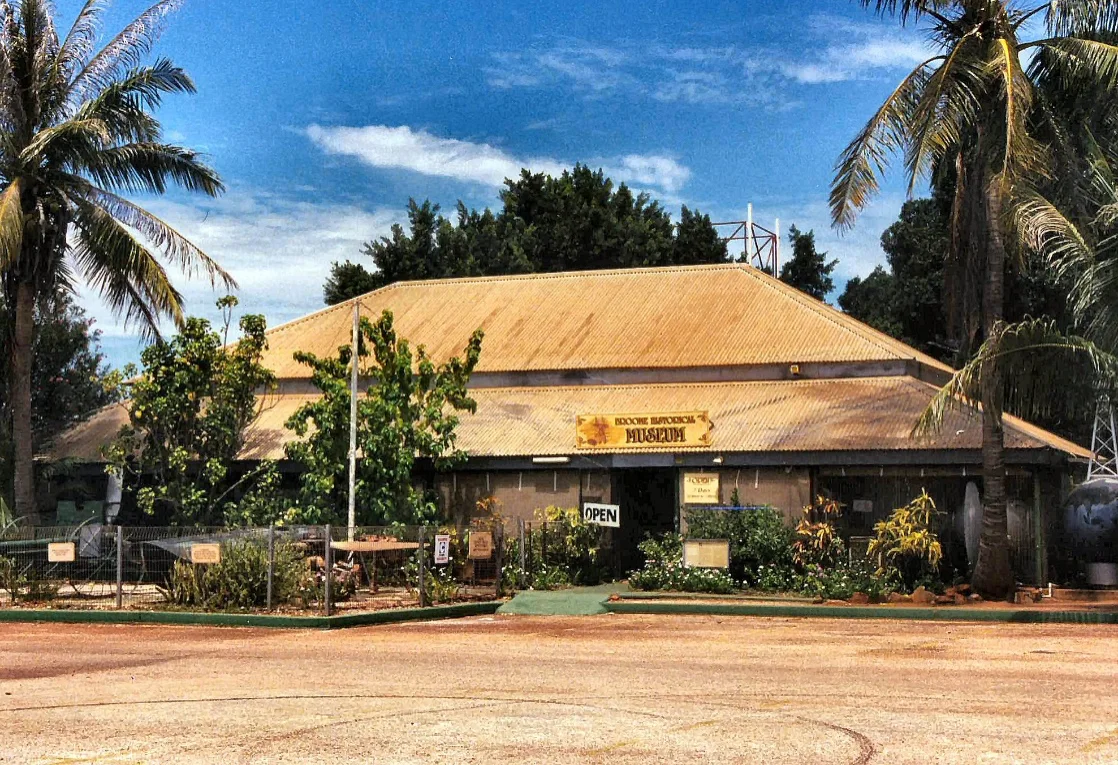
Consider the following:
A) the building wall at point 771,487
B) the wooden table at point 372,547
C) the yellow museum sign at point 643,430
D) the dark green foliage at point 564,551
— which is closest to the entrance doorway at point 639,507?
the yellow museum sign at point 643,430

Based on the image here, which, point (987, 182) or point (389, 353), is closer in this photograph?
point (987, 182)

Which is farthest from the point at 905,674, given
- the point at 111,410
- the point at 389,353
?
the point at 111,410

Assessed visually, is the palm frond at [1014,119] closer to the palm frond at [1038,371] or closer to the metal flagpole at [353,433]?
the palm frond at [1038,371]

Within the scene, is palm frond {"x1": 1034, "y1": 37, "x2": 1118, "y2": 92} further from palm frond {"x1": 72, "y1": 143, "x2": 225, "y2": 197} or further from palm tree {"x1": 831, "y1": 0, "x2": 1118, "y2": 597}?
palm frond {"x1": 72, "y1": 143, "x2": 225, "y2": 197}

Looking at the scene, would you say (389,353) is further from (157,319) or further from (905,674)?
(905,674)

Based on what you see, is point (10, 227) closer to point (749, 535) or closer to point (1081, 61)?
point (749, 535)

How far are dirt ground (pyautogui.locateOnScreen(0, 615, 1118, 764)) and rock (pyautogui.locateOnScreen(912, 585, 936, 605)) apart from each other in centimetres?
417

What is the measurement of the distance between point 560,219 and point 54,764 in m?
52.6

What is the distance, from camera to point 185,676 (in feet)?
49.3

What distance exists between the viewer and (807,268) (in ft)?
233

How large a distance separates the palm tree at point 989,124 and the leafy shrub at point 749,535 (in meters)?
3.83

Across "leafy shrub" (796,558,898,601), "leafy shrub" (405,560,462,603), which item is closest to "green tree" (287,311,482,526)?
"leafy shrub" (405,560,462,603)

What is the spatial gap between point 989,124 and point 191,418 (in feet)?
61.1

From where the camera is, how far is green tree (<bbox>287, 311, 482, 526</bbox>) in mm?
30703
